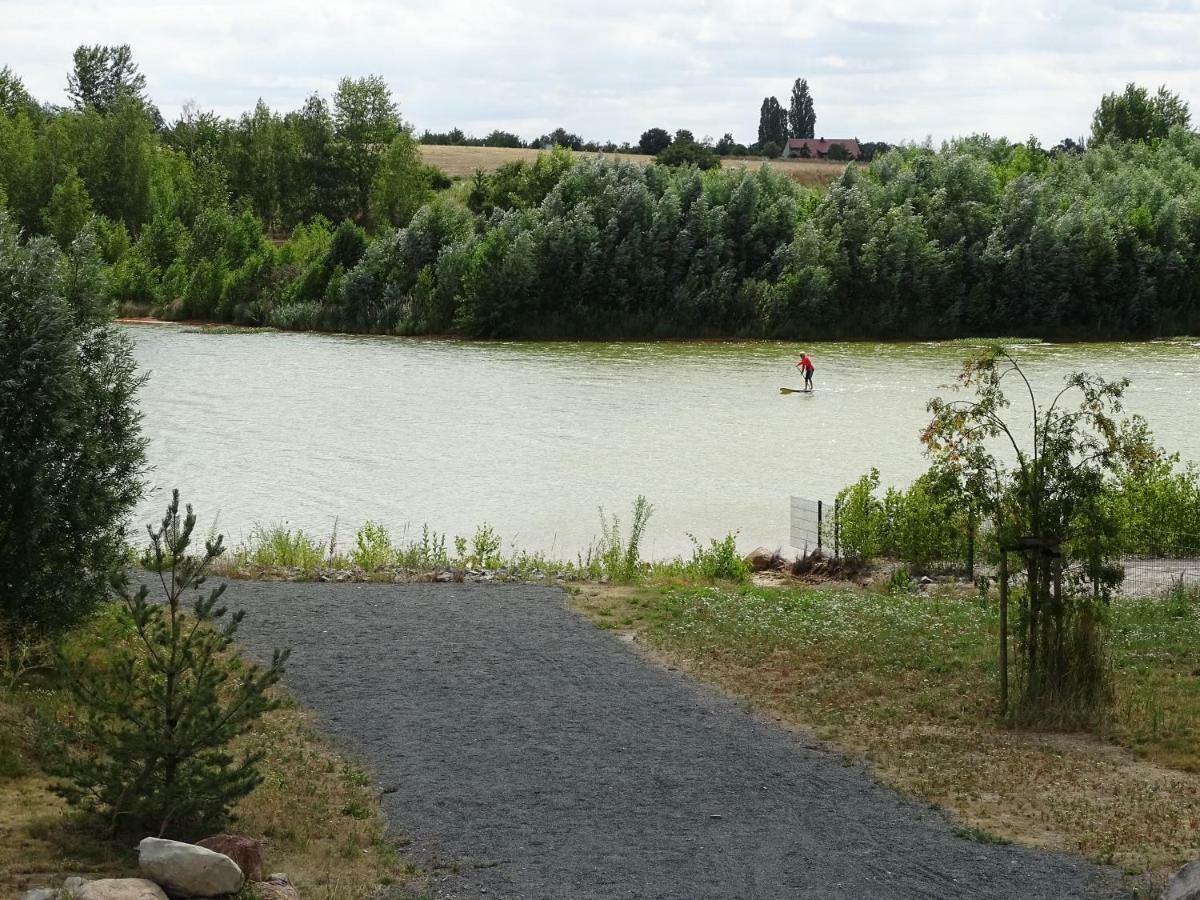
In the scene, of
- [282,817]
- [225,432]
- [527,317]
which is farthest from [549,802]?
[527,317]

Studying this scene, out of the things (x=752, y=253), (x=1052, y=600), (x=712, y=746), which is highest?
(x=752, y=253)

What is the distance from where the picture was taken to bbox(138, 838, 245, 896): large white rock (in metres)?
8.42

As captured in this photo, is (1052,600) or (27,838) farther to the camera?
(1052,600)

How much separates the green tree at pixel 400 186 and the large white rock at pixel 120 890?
9291 centimetres

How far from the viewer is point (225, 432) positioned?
41688 millimetres

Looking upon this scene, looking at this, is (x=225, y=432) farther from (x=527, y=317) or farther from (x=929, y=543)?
(x=527, y=317)

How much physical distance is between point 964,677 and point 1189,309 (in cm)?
6905

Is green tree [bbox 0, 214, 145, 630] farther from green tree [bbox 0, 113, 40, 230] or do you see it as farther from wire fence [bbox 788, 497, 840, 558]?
green tree [bbox 0, 113, 40, 230]

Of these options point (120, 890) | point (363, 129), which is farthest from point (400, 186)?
point (120, 890)

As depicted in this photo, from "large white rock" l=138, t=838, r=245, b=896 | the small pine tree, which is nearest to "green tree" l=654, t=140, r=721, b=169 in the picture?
the small pine tree

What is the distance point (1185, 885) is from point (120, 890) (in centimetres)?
605

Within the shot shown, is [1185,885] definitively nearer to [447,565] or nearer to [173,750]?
[173,750]

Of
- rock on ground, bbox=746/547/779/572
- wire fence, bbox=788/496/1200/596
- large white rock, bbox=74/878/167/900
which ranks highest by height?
large white rock, bbox=74/878/167/900

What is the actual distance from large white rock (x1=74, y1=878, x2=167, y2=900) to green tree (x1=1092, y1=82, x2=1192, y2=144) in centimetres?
13075
